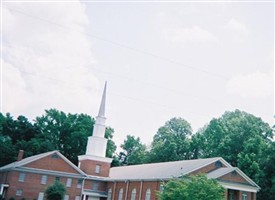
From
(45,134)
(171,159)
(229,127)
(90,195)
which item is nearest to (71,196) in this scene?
(90,195)

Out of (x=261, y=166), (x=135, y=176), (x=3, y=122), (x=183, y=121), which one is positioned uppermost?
(x=183, y=121)

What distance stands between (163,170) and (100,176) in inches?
544

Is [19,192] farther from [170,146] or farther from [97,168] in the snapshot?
[170,146]

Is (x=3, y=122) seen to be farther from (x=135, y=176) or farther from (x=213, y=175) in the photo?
(x=213, y=175)

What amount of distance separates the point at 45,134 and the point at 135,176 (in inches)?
1029

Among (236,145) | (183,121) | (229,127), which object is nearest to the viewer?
(236,145)

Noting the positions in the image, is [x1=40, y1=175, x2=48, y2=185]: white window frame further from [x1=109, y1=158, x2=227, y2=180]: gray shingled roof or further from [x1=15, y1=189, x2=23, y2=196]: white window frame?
[x1=109, y1=158, x2=227, y2=180]: gray shingled roof

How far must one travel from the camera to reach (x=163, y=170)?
47.8 metres

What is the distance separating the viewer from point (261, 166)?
170ft

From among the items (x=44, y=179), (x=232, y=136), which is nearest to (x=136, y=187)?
(x=44, y=179)

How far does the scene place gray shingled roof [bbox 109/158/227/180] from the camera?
4375 centimetres

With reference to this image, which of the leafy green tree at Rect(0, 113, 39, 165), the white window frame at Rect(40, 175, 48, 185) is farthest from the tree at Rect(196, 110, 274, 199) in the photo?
the leafy green tree at Rect(0, 113, 39, 165)

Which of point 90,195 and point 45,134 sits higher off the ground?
point 45,134

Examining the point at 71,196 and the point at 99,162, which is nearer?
the point at 71,196
